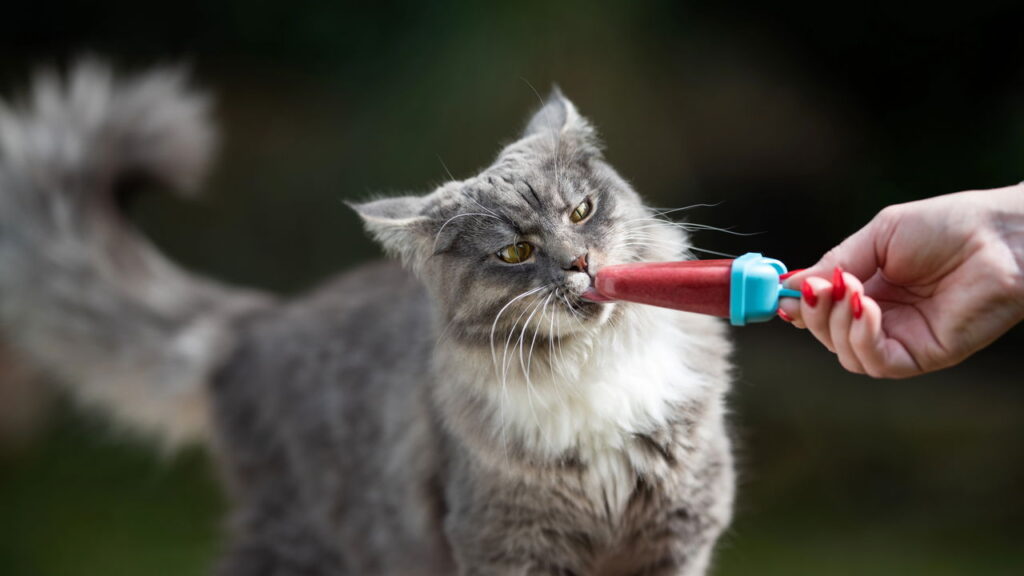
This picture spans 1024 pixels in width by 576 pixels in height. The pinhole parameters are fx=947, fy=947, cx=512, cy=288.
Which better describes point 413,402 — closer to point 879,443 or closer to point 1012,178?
point 879,443

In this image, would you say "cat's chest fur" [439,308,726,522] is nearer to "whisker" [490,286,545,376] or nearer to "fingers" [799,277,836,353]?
"whisker" [490,286,545,376]

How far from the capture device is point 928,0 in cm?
352

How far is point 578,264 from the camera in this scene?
1595 mm

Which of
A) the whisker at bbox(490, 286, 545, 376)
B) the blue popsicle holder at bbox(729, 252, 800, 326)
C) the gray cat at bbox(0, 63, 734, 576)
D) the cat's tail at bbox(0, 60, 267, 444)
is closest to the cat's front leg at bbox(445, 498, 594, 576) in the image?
the gray cat at bbox(0, 63, 734, 576)

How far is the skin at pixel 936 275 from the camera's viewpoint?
1.41 meters

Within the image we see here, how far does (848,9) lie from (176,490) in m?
3.30

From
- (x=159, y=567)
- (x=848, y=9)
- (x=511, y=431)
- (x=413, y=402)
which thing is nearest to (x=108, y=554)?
(x=159, y=567)

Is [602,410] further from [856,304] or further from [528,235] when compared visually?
[856,304]

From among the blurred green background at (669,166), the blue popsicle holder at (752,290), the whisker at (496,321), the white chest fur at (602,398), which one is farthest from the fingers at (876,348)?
the blurred green background at (669,166)

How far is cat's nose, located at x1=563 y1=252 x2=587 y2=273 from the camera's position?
62.7 inches

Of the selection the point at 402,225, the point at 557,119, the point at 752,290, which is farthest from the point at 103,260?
the point at 752,290

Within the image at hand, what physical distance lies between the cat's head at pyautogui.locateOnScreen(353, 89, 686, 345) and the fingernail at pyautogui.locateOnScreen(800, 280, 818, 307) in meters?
0.39

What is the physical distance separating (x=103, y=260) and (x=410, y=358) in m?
1.14

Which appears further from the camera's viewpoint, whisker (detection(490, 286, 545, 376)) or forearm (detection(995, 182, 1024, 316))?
whisker (detection(490, 286, 545, 376))
